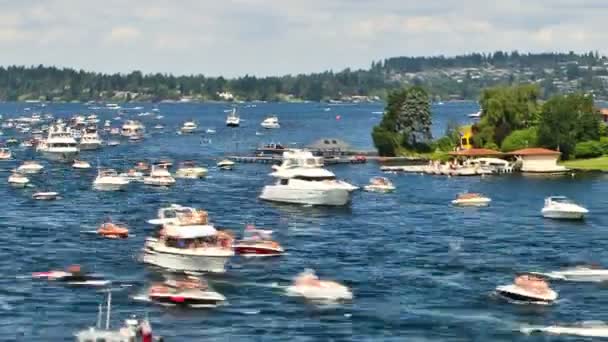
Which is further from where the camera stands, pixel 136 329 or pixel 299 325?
pixel 299 325

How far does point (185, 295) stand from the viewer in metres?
86.9

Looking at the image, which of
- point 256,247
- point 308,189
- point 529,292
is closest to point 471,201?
point 308,189

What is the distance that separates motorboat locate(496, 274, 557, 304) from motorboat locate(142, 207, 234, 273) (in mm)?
22860

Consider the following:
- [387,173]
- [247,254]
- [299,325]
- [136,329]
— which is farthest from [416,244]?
[387,173]

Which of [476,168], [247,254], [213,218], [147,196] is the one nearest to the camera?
[247,254]

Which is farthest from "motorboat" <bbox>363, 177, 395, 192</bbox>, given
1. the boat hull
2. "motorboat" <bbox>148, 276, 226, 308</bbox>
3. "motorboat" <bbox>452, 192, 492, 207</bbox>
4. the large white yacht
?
"motorboat" <bbox>148, 276, 226, 308</bbox>

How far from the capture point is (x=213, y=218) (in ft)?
445

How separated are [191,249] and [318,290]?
550 inches

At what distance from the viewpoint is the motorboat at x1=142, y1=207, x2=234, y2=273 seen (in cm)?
9856

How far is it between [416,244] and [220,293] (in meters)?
30.8

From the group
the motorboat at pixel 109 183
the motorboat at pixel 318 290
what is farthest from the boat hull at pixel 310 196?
the motorboat at pixel 318 290

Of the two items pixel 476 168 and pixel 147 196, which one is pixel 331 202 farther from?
pixel 476 168

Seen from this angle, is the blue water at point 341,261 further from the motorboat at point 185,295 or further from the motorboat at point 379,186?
the motorboat at point 379,186

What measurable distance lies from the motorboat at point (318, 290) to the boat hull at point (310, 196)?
55890mm
